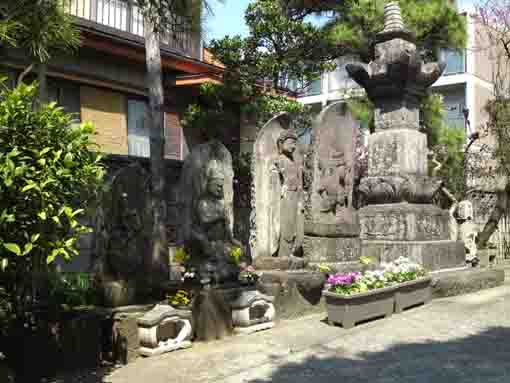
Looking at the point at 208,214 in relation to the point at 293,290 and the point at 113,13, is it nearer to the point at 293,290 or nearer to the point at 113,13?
the point at 293,290

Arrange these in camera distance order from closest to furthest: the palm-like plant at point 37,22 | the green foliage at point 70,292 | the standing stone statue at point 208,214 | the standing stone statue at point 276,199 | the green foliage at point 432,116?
the palm-like plant at point 37,22 → the green foliage at point 70,292 → the standing stone statue at point 208,214 → the standing stone statue at point 276,199 → the green foliage at point 432,116

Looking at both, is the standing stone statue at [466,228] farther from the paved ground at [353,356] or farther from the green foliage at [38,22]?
the green foliage at [38,22]

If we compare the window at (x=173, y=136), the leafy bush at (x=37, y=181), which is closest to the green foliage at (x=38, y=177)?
the leafy bush at (x=37, y=181)

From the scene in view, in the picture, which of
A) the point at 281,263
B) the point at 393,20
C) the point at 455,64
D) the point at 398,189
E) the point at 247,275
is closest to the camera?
the point at 247,275

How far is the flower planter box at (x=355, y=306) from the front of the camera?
6.36m

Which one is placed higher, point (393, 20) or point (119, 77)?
point (119, 77)

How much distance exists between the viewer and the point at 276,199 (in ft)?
25.4

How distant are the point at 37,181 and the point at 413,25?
1213cm

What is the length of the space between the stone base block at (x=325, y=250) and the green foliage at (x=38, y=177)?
4.77 meters

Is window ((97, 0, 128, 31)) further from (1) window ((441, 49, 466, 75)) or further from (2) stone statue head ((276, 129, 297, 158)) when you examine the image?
(1) window ((441, 49, 466, 75))

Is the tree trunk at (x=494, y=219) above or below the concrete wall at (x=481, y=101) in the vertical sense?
below

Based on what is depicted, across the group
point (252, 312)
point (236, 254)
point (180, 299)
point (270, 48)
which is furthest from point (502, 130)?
point (180, 299)

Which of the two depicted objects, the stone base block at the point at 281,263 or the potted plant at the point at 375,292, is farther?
the stone base block at the point at 281,263

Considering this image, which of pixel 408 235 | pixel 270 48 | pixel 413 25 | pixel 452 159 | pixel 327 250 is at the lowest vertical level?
pixel 327 250
